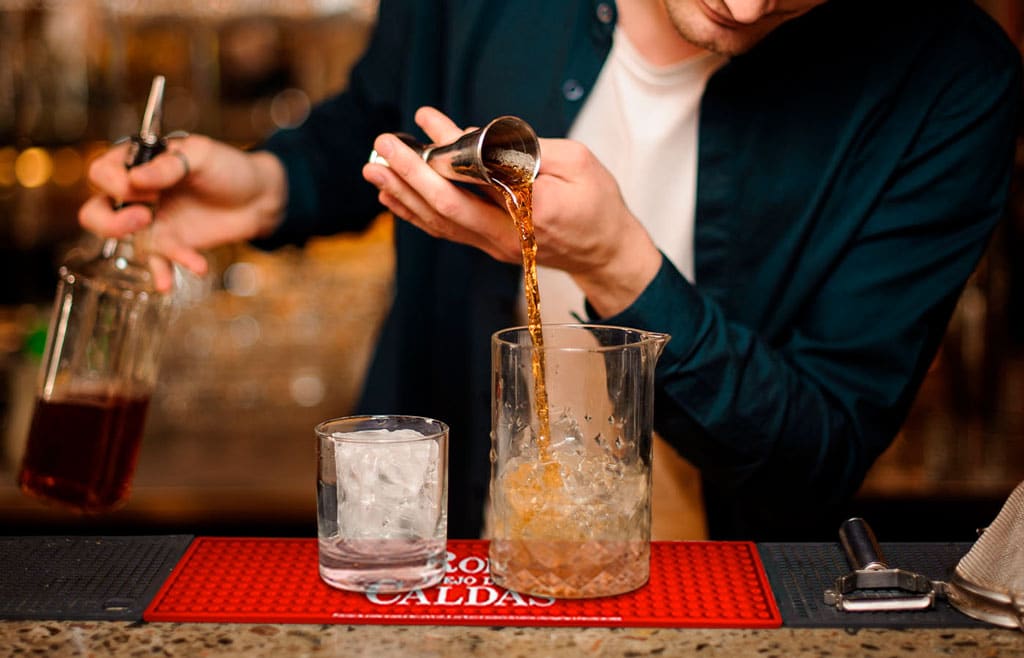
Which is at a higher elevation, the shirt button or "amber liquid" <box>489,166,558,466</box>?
the shirt button

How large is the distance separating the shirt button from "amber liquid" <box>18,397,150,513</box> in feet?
2.47

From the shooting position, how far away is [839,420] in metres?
1.51

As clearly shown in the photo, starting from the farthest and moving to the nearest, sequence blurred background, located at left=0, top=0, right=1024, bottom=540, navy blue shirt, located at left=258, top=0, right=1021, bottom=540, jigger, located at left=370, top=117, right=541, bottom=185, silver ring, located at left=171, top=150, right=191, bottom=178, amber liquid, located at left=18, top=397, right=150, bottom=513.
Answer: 1. blurred background, located at left=0, top=0, right=1024, bottom=540
2. silver ring, located at left=171, top=150, right=191, bottom=178
3. navy blue shirt, located at left=258, top=0, right=1021, bottom=540
4. amber liquid, located at left=18, top=397, right=150, bottom=513
5. jigger, located at left=370, top=117, right=541, bottom=185

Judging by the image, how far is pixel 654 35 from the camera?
1694 millimetres

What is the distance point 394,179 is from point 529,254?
17cm

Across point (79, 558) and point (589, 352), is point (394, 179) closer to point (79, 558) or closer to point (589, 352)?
point (589, 352)

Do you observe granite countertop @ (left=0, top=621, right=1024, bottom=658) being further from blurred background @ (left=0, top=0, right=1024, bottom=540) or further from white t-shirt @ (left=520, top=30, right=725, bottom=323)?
blurred background @ (left=0, top=0, right=1024, bottom=540)

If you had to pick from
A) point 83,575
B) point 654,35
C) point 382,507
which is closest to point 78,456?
point 83,575

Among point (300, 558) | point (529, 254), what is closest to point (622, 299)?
point (529, 254)

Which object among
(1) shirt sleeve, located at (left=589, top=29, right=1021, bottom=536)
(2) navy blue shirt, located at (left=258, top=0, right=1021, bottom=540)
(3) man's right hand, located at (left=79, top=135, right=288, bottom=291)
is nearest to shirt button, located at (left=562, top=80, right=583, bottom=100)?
(2) navy blue shirt, located at (left=258, top=0, right=1021, bottom=540)

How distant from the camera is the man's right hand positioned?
1.46m

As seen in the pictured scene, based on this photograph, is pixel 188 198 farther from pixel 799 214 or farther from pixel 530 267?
pixel 799 214

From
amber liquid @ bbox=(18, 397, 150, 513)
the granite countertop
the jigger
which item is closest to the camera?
the granite countertop

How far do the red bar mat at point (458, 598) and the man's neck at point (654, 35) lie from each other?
784 mm
